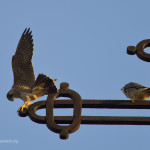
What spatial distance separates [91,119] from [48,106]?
0.34 meters

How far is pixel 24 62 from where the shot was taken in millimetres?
5301

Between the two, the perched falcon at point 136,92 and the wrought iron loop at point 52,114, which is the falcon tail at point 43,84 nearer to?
the perched falcon at point 136,92

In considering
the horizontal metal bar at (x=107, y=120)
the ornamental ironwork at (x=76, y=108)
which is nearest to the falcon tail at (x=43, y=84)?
the ornamental ironwork at (x=76, y=108)

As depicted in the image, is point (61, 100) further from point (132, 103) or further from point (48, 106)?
point (132, 103)

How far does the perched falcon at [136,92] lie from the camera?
3.31 m

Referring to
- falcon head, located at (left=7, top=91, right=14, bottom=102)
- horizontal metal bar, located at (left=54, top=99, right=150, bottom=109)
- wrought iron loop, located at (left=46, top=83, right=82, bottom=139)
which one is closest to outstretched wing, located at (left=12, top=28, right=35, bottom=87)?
falcon head, located at (left=7, top=91, right=14, bottom=102)

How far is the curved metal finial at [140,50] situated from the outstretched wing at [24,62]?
103 inches

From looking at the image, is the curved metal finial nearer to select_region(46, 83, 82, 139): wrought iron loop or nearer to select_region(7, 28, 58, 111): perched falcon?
select_region(46, 83, 82, 139): wrought iron loop

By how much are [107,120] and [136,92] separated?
1131 millimetres

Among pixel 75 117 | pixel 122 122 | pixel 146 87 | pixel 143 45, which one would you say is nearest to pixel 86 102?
pixel 75 117

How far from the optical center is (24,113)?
2.62 m

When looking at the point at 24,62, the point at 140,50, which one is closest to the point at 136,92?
the point at 140,50

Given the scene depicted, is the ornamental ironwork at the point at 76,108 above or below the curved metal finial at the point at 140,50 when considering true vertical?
below

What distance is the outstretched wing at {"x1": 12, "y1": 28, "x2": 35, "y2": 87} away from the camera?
5273 mm
